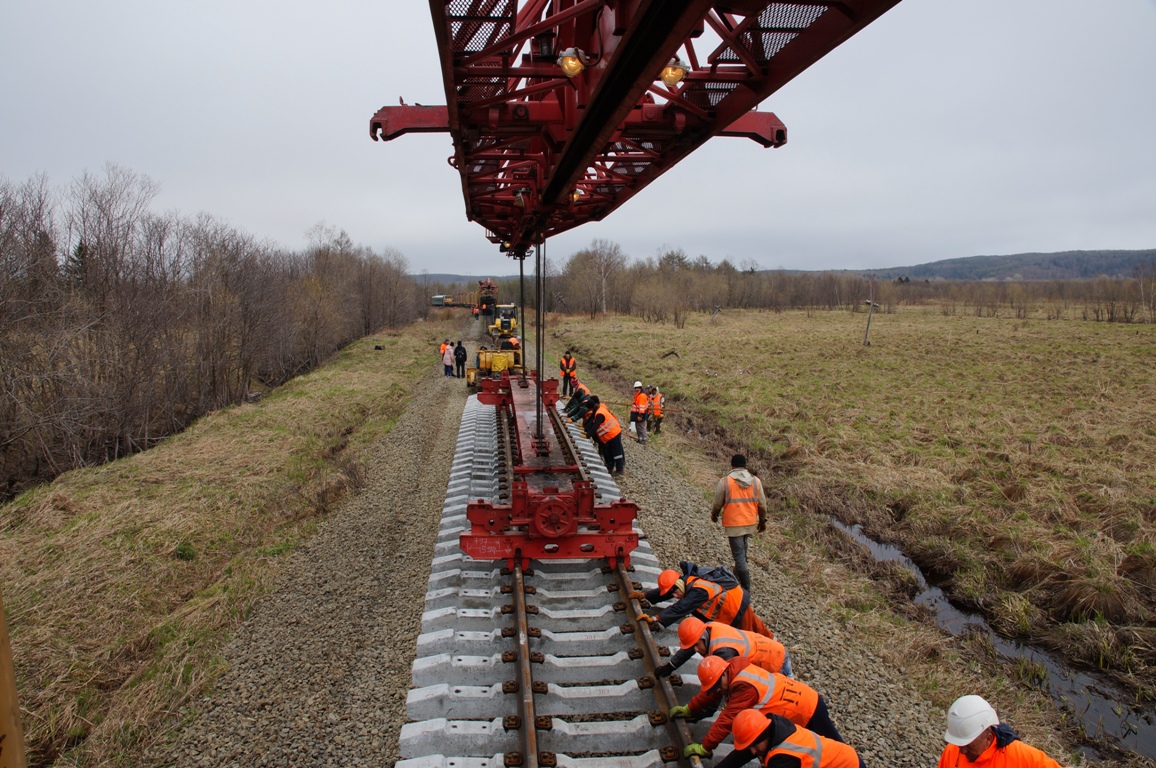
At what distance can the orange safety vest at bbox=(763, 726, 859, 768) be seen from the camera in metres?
3.67

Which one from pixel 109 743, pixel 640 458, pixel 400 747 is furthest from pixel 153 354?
pixel 400 747

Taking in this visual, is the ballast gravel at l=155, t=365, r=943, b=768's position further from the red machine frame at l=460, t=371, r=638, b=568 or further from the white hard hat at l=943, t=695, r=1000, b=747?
the white hard hat at l=943, t=695, r=1000, b=747

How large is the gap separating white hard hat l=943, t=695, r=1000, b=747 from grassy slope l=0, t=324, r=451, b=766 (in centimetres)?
554

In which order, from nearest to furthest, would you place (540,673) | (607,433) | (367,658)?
(540,673)
(367,658)
(607,433)

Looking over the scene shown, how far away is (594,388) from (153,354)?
43.9ft

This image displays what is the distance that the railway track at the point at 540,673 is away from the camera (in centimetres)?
431

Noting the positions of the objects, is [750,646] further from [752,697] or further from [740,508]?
[740,508]

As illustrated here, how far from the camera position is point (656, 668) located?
4883 mm

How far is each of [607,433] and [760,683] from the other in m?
6.49

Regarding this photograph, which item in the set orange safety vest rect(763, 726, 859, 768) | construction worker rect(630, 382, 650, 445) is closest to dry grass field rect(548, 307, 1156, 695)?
construction worker rect(630, 382, 650, 445)

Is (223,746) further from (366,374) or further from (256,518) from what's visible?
(366,374)

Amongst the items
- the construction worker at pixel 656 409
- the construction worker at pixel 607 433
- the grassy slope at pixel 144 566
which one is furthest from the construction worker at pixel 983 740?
the construction worker at pixel 656 409

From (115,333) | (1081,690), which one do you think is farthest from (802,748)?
(115,333)

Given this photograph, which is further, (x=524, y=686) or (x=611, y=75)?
(x=524, y=686)
